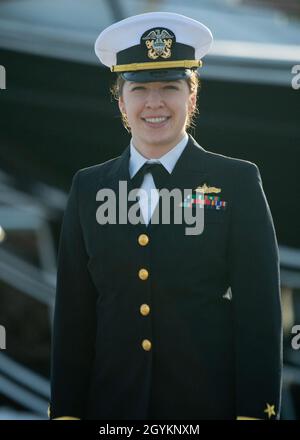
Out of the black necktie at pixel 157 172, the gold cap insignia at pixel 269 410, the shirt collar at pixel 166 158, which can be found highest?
the shirt collar at pixel 166 158

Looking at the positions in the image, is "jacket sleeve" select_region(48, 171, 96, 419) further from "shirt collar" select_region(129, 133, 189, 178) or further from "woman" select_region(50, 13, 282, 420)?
"shirt collar" select_region(129, 133, 189, 178)

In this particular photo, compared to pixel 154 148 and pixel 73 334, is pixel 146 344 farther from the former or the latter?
pixel 154 148

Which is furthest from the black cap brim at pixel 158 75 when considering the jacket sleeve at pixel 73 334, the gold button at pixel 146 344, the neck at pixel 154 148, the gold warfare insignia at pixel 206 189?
the gold button at pixel 146 344

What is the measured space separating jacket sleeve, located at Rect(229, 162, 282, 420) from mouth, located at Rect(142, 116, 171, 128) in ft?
0.84

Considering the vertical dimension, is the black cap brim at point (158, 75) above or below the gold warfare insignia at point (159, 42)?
below

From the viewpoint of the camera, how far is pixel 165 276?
145 cm

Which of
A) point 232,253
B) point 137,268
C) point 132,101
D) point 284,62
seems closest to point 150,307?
point 137,268

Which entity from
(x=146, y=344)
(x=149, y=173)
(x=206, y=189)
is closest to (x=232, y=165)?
(x=206, y=189)

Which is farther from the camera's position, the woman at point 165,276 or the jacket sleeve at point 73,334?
the jacket sleeve at point 73,334

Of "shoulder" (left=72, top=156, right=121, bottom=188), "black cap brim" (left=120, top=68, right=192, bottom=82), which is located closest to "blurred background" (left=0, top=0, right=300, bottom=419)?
"shoulder" (left=72, top=156, right=121, bottom=188)

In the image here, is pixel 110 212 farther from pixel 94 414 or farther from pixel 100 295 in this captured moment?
pixel 94 414

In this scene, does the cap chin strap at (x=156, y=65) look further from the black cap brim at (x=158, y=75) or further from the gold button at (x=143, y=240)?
the gold button at (x=143, y=240)

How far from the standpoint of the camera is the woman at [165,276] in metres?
1.40

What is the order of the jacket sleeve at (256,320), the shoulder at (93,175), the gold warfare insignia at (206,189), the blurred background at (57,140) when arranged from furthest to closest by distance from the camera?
the blurred background at (57,140)
the shoulder at (93,175)
the gold warfare insignia at (206,189)
the jacket sleeve at (256,320)
